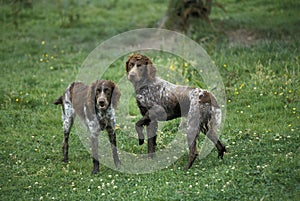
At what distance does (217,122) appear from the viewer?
7949mm

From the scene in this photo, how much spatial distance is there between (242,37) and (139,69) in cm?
684

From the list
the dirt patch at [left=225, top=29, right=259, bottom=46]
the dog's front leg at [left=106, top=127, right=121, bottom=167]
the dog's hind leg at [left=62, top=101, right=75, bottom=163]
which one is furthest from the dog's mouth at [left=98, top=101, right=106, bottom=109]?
the dirt patch at [left=225, top=29, right=259, bottom=46]

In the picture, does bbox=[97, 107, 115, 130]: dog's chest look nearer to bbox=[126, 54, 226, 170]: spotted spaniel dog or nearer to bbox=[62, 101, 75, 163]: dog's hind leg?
bbox=[126, 54, 226, 170]: spotted spaniel dog

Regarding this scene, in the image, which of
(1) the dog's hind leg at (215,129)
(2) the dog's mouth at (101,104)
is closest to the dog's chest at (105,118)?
(2) the dog's mouth at (101,104)

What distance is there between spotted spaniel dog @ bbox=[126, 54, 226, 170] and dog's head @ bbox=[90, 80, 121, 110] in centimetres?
51

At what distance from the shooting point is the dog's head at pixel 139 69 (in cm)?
863

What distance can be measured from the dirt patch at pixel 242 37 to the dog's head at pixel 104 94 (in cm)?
673

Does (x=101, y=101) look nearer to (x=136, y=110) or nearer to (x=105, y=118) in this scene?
(x=105, y=118)

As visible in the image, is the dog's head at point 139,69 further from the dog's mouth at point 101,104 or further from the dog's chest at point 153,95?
the dog's mouth at point 101,104

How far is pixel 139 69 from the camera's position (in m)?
8.66

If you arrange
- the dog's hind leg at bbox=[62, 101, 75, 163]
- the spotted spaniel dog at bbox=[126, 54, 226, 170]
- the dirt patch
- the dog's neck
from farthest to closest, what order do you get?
the dirt patch → the dog's hind leg at bbox=[62, 101, 75, 163] → the dog's neck → the spotted spaniel dog at bbox=[126, 54, 226, 170]

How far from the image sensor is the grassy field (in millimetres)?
7254

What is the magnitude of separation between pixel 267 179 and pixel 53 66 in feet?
27.6

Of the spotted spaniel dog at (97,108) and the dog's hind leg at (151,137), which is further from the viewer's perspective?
the dog's hind leg at (151,137)
